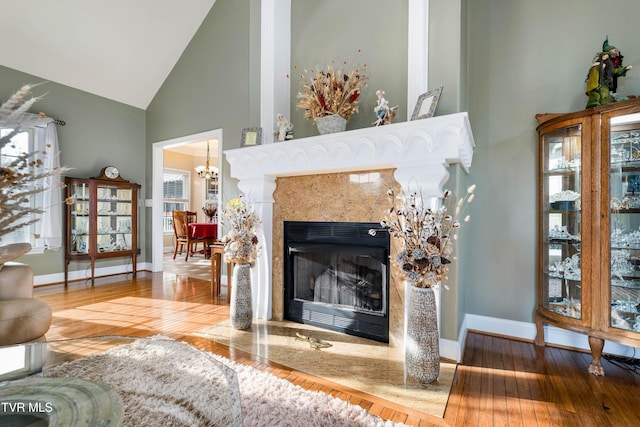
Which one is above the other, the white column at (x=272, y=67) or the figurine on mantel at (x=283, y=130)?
the white column at (x=272, y=67)

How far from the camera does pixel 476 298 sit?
2.85 meters

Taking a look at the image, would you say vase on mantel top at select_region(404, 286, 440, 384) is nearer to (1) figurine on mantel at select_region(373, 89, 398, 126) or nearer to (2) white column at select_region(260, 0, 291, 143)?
(1) figurine on mantel at select_region(373, 89, 398, 126)

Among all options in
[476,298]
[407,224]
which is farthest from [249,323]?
[476,298]

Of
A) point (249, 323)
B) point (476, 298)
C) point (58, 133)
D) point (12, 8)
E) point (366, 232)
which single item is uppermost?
point (12, 8)

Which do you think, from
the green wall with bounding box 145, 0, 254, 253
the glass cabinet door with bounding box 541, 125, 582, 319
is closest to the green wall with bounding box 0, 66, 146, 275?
the green wall with bounding box 145, 0, 254, 253

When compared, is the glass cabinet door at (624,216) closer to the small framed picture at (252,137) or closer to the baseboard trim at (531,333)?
the baseboard trim at (531,333)

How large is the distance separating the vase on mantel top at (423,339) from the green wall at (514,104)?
1.19 m

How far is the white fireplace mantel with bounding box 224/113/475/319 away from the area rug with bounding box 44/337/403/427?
1.34 m

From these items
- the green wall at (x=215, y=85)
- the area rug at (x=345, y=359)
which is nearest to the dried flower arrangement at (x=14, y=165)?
the area rug at (x=345, y=359)

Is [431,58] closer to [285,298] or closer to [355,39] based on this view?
[355,39]

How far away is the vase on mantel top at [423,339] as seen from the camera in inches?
74.0

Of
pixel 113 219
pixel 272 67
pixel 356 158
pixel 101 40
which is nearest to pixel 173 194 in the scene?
pixel 113 219

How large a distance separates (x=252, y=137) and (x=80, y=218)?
350 centimetres

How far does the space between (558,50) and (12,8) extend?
5.91 meters
